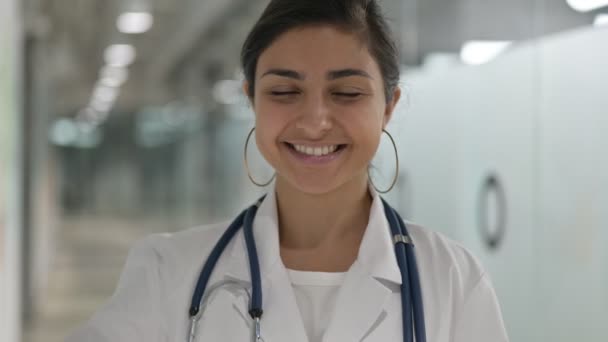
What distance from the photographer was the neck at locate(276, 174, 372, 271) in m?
1.36

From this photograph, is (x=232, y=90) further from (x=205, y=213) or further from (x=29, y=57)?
(x=205, y=213)

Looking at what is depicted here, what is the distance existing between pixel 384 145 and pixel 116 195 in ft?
39.8

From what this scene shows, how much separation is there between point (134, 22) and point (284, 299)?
23.9ft

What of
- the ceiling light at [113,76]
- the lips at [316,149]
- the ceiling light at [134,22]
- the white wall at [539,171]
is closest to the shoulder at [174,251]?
the lips at [316,149]

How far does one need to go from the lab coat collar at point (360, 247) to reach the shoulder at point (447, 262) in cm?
5

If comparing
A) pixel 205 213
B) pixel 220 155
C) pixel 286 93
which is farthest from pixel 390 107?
pixel 205 213

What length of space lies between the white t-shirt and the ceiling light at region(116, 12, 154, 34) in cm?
671

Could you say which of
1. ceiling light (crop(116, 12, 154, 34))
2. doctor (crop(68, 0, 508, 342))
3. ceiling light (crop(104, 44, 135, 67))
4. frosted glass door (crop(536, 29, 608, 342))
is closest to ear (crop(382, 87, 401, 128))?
doctor (crop(68, 0, 508, 342))

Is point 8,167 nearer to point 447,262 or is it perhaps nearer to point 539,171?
point 539,171

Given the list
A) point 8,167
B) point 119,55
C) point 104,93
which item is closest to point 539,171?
point 8,167

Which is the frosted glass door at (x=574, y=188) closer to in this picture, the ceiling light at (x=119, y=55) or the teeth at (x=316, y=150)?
the teeth at (x=316, y=150)

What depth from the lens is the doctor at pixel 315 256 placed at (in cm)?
124

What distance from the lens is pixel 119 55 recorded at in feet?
35.0

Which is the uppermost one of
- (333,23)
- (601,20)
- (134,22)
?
(134,22)
